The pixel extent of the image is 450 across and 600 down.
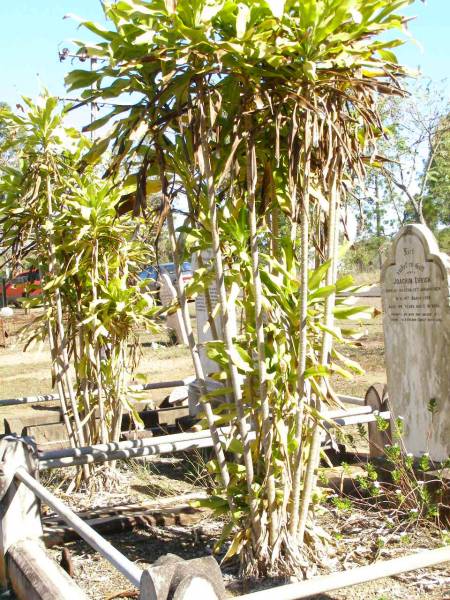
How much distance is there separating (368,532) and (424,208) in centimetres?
3515

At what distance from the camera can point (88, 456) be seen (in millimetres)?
4719

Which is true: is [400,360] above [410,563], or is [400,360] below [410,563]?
above

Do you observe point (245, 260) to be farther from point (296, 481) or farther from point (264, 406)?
point (296, 481)

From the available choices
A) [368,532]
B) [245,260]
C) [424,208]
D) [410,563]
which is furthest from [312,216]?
[424,208]

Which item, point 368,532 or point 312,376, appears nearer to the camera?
point 312,376

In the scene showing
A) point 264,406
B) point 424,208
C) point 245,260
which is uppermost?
point 424,208

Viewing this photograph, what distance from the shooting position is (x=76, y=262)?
19.9 ft

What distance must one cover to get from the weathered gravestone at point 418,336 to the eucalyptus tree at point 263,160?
1852 millimetres

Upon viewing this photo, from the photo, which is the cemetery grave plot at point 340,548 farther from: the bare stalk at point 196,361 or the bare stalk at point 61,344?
the bare stalk at point 61,344

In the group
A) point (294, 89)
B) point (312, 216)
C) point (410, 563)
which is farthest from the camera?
point (312, 216)

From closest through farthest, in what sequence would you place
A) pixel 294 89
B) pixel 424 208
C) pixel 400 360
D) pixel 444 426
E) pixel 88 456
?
1. pixel 294 89
2. pixel 88 456
3. pixel 444 426
4. pixel 400 360
5. pixel 424 208

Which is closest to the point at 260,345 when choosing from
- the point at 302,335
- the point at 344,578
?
the point at 302,335

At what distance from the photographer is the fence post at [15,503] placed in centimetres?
424

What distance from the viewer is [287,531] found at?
3988 millimetres
